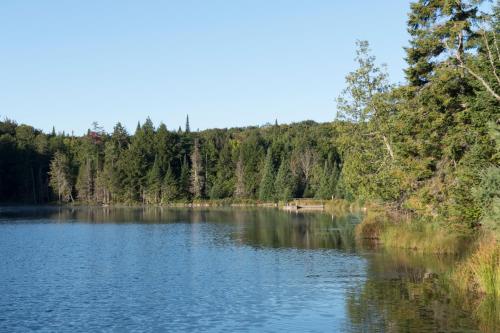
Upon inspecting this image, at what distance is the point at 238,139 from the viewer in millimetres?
193875

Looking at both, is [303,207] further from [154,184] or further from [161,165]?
[161,165]

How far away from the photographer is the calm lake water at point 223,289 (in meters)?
22.2

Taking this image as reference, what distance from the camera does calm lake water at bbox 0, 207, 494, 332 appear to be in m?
22.2

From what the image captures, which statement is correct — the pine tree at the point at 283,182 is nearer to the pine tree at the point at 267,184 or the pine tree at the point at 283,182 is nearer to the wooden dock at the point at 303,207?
the pine tree at the point at 267,184

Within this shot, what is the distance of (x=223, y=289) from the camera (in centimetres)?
2922

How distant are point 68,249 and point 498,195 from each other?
3466 centimetres

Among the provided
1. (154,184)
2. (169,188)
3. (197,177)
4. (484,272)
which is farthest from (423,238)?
(154,184)

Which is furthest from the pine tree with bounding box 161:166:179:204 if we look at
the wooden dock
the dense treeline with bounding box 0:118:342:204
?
the wooden dock

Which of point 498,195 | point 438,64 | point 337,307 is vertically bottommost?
point 337,307

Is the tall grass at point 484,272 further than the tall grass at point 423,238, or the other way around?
the tall grass at point 423,238

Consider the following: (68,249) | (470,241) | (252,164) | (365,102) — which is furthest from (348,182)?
(252,164)

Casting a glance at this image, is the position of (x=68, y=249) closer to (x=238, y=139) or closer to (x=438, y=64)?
(x=438, y=64)

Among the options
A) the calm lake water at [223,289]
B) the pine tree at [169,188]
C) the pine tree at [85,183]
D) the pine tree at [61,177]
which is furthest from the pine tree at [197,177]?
the calm lake water at [223,289]

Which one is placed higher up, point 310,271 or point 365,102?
point 365,102
